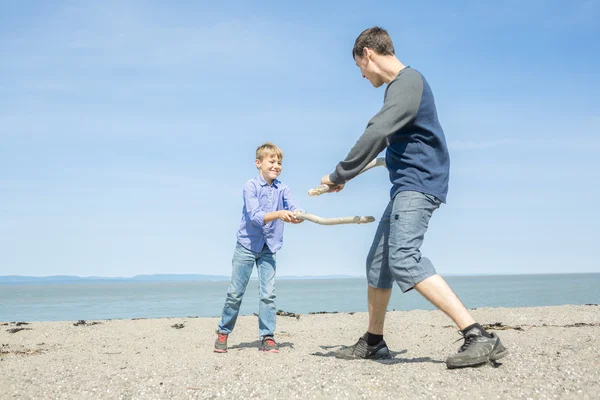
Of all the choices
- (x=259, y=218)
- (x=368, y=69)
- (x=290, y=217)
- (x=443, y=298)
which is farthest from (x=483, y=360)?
(x=259, y=218)

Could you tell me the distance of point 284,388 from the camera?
3.54 metres

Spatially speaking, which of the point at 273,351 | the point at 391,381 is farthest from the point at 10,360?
the point at 391,381

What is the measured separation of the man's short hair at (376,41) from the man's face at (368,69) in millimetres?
52

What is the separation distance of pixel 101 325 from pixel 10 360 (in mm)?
3889

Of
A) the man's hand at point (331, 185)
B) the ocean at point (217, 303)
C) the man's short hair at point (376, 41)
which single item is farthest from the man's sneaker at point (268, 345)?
the ocean at point (217, 303)

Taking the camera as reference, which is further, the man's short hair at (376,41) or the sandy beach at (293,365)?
the man's short hair at (376,41)

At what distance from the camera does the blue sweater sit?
418 cm

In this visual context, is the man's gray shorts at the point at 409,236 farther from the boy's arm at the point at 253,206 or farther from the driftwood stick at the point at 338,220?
the boy's arm at the point at 253,206

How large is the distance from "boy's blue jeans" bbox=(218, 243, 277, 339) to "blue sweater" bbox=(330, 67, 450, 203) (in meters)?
2.31

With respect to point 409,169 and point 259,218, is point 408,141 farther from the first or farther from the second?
point 259,218

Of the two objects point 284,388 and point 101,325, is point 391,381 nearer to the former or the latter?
point 284,388

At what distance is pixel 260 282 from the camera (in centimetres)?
636

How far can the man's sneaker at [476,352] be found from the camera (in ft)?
12.8

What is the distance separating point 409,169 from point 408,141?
229mm
